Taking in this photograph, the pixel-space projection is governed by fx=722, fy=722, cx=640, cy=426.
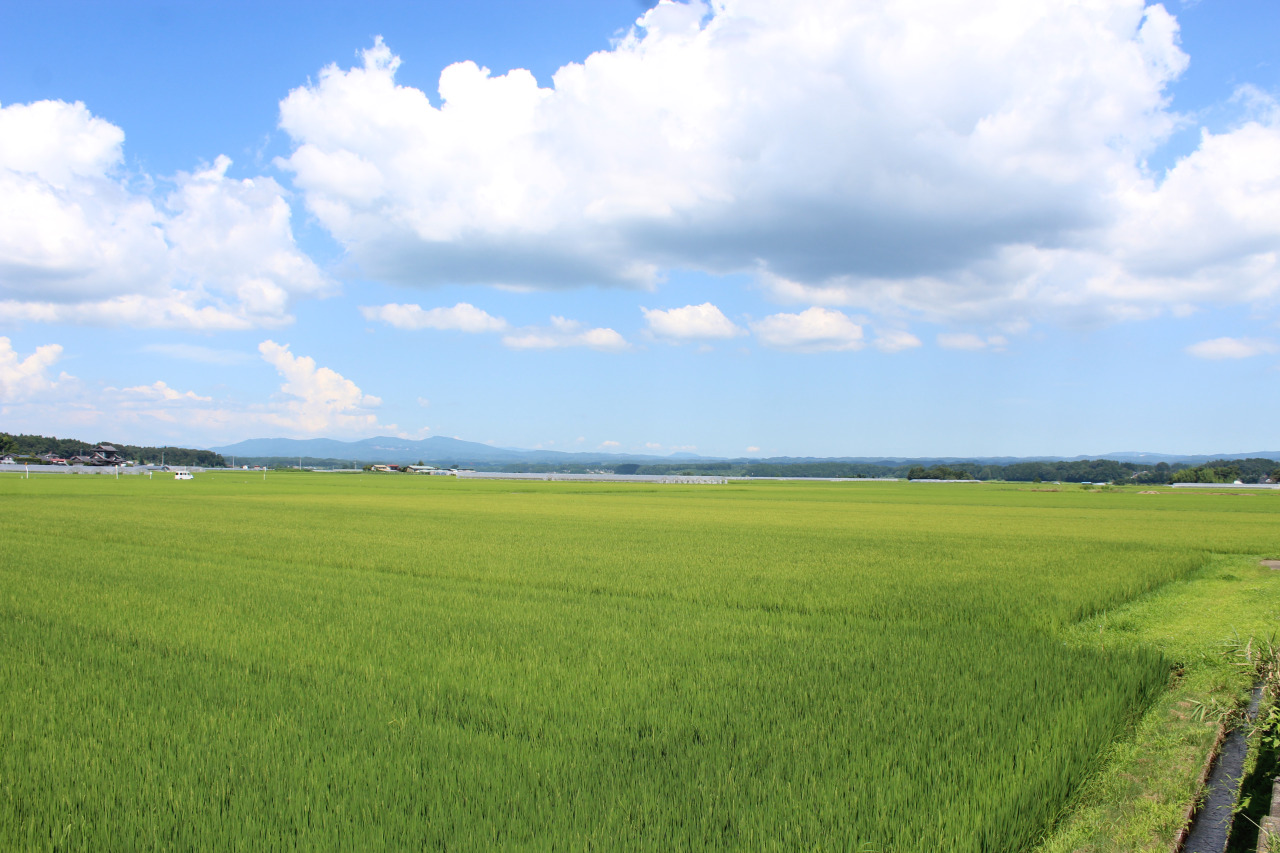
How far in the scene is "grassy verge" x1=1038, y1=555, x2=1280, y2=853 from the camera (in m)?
4.26

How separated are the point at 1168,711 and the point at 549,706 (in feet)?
17.9

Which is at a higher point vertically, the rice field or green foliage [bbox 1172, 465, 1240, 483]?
the rice field

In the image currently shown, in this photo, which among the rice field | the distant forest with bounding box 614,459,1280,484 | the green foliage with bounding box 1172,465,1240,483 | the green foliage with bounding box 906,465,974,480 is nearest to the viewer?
the rice field

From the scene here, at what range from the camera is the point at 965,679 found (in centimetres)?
700

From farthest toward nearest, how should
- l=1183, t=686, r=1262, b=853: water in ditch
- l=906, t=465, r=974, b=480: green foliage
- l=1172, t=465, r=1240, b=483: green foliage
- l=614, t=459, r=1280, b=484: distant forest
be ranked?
l=906, t=465, r=974, b=480: green foliage → l=614, t=459, r=1280, b=484: distant forest → l=1172, t=465, r=1240, b=483: green foliage → l=1183, t=686, r=1262, b=853: water in ditch

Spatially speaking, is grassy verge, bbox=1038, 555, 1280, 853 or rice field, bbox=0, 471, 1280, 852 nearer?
rice field, bbox=0, 471, 1280, 852

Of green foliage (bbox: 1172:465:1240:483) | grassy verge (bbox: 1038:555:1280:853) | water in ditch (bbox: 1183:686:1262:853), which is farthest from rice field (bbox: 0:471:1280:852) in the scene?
green foliage (bbox: 1172:465:1240:483)

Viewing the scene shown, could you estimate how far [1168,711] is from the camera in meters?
6.39

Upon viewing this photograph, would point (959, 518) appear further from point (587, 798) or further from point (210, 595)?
point (587, 798)

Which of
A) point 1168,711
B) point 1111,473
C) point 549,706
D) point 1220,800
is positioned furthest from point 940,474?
point 549,706

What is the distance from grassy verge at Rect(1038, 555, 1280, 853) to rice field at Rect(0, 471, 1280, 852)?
190 millimetres

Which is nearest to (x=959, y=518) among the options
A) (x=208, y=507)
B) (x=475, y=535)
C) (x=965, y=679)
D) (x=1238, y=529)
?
(x=1238, y=529)

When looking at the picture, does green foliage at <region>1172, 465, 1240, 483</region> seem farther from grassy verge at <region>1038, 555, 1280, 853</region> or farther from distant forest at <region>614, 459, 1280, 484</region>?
grassy verge at <region>1038, 555, 1280, 853</region>

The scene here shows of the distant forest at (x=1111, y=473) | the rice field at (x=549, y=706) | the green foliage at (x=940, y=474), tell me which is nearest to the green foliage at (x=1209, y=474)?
the distant forest at (x=1111, y=473)
